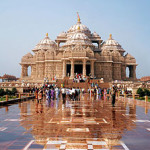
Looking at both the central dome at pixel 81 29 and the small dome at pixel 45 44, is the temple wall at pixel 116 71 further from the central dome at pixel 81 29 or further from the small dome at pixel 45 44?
the small dome at pixel 45 44

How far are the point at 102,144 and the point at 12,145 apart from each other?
254 cm

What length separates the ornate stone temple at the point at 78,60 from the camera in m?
70.5

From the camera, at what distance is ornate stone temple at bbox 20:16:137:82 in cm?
7050

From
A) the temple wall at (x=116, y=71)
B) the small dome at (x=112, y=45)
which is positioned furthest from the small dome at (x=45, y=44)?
the temple wall at (x=116, y=71)

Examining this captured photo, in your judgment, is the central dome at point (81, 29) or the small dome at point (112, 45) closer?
the small dome at point (112, 45)

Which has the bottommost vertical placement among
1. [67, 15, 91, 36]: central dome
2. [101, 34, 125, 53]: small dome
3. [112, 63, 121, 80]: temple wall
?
[112, 63, 121, 80]: temple wall

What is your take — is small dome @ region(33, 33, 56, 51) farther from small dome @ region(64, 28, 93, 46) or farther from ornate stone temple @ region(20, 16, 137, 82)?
small dome @ region(64, 28, 93, 46)

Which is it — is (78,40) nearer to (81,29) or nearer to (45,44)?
(81,29)

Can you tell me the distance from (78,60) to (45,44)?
64.0 ft

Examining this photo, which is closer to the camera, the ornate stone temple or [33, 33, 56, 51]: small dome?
the ornate stone temple

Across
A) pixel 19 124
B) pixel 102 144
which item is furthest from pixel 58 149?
pixel 19 124

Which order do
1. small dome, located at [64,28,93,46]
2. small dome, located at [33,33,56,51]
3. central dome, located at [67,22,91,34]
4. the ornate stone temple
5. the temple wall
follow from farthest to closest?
central dome, located at [67,22,91,34] → small dome, located at [33,33,56,51] → the temple wall → small dome, located at [64,28,93,46] → the ornate stone temple

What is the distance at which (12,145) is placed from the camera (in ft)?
24.2

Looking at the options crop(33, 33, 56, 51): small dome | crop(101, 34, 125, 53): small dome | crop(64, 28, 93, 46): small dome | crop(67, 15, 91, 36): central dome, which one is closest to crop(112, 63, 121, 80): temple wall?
crop(101, 34, 125, 53): small dome
